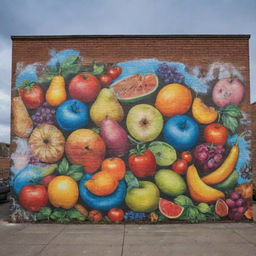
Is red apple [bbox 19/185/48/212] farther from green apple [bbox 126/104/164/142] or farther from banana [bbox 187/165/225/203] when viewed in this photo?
banana [bbox 187/165/225/203]

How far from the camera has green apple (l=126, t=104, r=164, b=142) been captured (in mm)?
8562

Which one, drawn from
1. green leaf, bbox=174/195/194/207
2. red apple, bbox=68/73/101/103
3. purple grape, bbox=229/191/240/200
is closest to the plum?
purple grape, bbox=229/191/240/200

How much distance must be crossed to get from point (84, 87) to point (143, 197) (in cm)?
389

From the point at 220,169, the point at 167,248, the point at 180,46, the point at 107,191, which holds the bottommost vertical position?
the point at 167,248

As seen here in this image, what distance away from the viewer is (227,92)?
872 cm

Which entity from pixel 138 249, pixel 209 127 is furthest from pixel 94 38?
pixel 138 249

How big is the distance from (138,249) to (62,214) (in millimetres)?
3323

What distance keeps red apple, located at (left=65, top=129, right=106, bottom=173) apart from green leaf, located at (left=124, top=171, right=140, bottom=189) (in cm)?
95

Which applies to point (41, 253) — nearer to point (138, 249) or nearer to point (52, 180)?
point (138, 249)

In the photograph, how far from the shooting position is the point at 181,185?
332 inches

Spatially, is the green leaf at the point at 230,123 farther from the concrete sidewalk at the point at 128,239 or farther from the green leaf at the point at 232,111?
the concrete sidewalk at the point at 128,239

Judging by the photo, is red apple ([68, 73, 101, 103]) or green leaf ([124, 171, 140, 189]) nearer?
green leaf ([124, 171, 140, 189])

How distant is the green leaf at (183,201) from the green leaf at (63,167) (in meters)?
3.50

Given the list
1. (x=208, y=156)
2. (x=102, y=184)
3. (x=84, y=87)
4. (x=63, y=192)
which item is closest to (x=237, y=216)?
(x=208, y=156)
